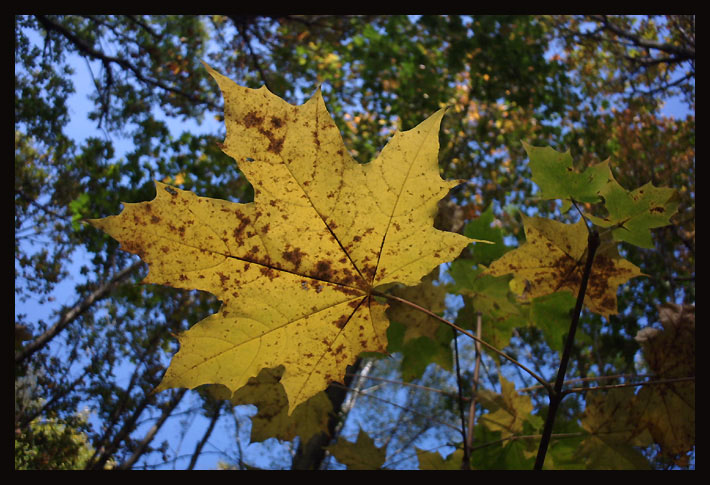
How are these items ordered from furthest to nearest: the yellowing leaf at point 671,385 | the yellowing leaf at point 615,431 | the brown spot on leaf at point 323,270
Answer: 1. the yellowing leaf at point 615,431
2. the yellowing leaf at point 671,385
3. the brown spot on leaf at point 323,270

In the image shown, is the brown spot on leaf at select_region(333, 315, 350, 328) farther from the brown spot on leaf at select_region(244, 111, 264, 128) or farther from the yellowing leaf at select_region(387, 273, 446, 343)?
the yellowing leaf at select_region(387, 273, 446, 343)

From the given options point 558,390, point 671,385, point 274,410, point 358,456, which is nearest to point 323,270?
point 558,390

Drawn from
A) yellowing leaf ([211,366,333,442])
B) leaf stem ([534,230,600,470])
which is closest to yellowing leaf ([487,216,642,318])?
leaf stem ([534,230,600,470])

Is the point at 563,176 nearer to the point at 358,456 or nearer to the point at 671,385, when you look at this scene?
the point at 671,385

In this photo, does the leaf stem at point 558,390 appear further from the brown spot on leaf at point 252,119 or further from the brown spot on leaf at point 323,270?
the brown spot on leaf at point 252,119

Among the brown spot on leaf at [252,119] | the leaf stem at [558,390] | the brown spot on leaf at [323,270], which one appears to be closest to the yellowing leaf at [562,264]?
the leaf stem at [558,390]

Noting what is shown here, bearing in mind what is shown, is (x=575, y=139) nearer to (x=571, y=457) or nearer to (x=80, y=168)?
(x=571, y=457)
